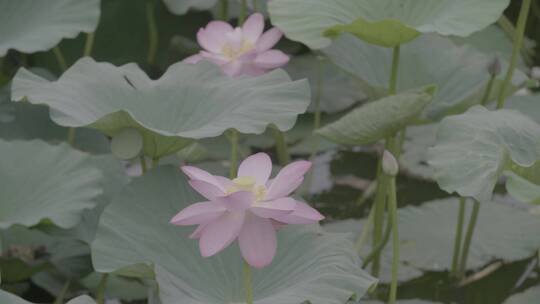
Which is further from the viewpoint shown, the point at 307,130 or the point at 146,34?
the point at 146,34

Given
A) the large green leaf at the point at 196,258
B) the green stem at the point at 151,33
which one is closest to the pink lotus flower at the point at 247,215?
the large green leaf at the point at 196,258

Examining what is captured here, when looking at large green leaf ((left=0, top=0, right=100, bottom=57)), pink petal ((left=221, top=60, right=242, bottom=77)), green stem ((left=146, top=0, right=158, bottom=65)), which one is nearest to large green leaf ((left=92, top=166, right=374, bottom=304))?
pink petal ((left=221, top=60, right=242, bottom=77))

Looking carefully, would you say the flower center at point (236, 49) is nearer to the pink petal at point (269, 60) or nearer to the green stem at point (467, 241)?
the pink petal at point (269, 60)

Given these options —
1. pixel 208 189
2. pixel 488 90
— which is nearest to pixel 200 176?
pixel 208 189

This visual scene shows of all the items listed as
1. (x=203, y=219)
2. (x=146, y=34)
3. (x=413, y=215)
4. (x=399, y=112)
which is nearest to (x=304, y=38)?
(x=399, y=112)

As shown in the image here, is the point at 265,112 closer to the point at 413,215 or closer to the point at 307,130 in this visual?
the point at 413,215

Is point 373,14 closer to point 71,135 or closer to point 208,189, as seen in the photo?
point 71,135
